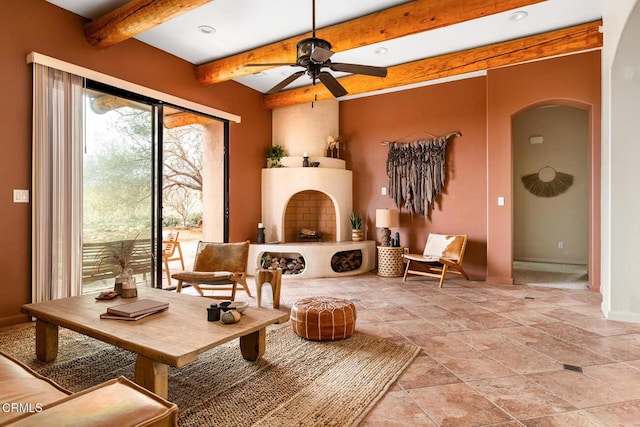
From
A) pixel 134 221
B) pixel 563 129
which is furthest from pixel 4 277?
pixel 563 129

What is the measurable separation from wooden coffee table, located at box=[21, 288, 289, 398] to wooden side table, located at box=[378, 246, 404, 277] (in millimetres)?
3251

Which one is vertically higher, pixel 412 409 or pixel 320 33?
→ pixel 320 33

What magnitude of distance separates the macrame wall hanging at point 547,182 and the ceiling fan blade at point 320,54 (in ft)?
17.9

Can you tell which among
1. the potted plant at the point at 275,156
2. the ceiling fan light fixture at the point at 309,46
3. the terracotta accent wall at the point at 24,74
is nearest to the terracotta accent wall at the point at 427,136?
the potted plant at the point at 275,156

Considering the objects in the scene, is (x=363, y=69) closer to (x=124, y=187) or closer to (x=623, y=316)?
(x=124, y=187)

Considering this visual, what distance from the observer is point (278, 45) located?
4.16m

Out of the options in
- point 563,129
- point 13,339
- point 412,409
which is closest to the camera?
point 412,409

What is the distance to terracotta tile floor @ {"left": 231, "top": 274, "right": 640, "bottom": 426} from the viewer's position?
5.80 feet

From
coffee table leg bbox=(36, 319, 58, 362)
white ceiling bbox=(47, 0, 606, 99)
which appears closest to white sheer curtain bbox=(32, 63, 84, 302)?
white ceiling bbox=(47, 0, 606, 99)

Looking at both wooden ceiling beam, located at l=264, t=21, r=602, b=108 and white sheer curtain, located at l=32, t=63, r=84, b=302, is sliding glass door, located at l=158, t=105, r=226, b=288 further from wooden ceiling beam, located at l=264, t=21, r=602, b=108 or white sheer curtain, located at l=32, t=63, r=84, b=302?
wooden ceiling beam, located at l=264, t=21, r=602, b=108

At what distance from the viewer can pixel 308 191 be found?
243 inches

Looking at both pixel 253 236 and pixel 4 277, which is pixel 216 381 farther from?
pixel 253 236

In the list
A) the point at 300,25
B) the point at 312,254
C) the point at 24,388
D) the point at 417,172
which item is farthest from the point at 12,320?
the point at 417,172

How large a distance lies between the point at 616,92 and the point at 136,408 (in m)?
4.17
